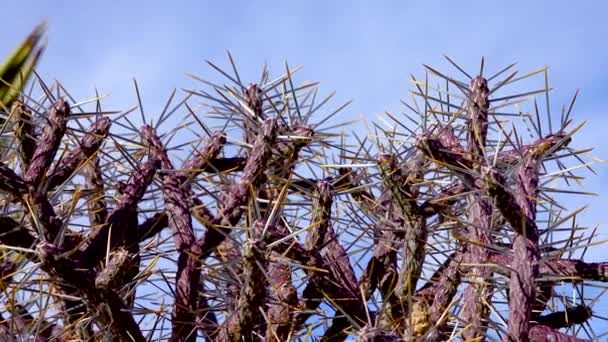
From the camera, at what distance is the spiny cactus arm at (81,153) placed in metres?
1.80

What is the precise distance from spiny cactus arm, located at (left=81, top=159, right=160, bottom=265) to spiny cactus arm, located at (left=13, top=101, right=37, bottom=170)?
10.7 inches

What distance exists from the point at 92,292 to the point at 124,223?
30 cm

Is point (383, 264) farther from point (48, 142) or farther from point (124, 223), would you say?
point (48, 142)

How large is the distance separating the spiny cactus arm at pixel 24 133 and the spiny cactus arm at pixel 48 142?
0.41ft

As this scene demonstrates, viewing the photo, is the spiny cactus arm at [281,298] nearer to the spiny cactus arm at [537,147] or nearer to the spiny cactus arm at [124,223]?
the spiny cactus arm at [124,223]

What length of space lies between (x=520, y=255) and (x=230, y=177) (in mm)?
796

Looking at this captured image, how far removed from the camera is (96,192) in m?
1.93

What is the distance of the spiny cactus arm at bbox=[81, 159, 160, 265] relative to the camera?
1.68 meters

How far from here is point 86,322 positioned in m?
1.55

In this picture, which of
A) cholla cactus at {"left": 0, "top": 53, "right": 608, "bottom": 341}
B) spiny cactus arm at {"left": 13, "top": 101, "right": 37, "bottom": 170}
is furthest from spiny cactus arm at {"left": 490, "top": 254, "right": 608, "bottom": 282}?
spiny cactus arm at {"left": 13, "top": 101, "right": 37, "bottom": 170}

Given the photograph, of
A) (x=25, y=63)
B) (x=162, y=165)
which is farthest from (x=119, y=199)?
(x=25, y=63)

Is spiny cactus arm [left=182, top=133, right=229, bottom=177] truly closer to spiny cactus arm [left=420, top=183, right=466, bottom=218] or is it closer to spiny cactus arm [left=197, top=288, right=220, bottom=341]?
spiny cactus arm [left=197, top=288, right=220, bottom=341]

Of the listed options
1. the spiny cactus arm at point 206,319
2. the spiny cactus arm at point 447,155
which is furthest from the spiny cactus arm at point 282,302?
the spiny cactus arm at point 447,155

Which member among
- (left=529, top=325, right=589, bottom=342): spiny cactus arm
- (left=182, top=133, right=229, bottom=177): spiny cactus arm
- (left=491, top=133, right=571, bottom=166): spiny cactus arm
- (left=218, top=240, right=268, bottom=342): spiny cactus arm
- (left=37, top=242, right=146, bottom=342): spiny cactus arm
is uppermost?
(left=491, top=133, right=571, bottom=166): spiny cactus arm
